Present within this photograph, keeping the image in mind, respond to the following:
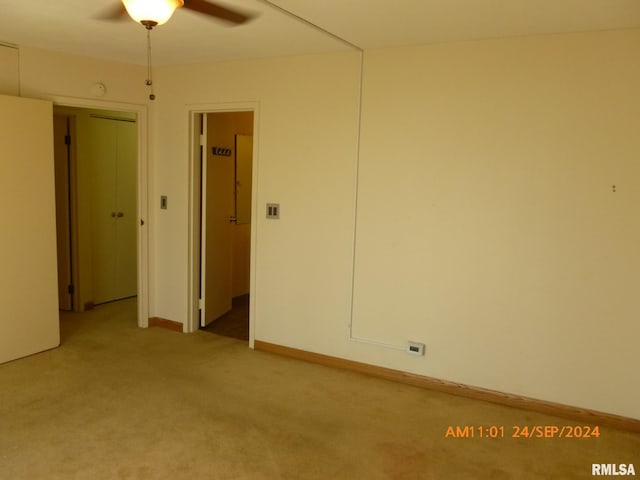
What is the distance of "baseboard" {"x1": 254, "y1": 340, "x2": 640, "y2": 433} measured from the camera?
3.11 meters

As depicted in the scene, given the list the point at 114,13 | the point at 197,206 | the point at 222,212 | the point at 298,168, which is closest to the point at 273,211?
the point at 298,168

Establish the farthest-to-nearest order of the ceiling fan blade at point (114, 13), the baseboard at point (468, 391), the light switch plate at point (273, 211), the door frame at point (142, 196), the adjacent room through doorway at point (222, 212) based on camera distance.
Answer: the adjacent room through doorway at point (222, 212)
the door frame at point (142, 196)
the light switch plate at point (273, 211)
the baseboard at point (468, 391)
the ceiling fan blade at point (114, 13)

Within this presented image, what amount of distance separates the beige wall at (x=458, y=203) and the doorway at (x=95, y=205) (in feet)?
3.16

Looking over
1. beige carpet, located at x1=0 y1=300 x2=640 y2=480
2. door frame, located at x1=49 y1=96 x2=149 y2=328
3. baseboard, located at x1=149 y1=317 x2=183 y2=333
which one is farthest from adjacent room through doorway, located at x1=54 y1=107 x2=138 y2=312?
beige carpet, located at x1=0 y1=300 x2=640 y2=480

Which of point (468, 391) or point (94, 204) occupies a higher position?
point (94, 204)

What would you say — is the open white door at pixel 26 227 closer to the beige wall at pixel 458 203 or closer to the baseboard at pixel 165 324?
the beige wall at pixel 458 203

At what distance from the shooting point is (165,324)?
481 centimetres

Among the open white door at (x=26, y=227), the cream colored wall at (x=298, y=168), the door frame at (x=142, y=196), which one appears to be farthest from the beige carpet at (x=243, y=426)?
the door frame at (x=142, y=196)

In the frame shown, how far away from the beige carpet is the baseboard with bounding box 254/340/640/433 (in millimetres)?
70

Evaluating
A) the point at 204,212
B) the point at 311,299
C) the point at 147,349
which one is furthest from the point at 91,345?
the point at 311,299

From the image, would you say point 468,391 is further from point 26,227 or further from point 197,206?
point 26,227

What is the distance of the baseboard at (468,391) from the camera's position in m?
3.11

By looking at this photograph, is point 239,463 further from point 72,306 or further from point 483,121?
point 72,306

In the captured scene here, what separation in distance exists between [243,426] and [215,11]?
2.44 m
